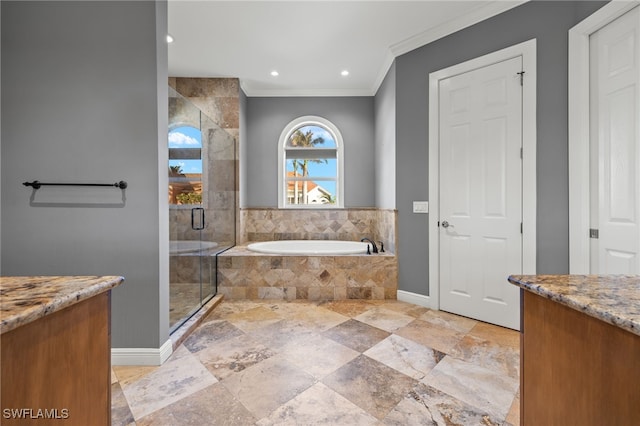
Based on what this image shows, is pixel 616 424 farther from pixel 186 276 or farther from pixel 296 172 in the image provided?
pixel 296 172

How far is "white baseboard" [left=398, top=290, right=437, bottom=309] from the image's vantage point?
9.17ft

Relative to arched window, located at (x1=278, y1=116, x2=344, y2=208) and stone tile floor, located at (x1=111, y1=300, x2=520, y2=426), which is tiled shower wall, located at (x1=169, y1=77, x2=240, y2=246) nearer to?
arched window, located at (x1=278, y1=116, x2=344, y2=208)

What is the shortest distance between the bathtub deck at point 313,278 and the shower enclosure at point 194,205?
0.32 meters

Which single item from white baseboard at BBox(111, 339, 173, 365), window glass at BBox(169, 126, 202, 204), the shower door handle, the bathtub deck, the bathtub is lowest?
white baseboard at BBox(111, 339, 173, 365)

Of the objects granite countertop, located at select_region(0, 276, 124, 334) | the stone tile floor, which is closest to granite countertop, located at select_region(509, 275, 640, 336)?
the stone tile floor

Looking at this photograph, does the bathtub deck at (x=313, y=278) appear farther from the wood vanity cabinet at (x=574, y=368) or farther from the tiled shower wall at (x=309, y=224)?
the wood vanity cabinet at (x=574, y=368)

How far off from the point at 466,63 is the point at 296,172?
263 cm

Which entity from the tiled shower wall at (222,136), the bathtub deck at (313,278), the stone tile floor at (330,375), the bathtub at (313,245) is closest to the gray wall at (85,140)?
the stone tile floor at (330,375)

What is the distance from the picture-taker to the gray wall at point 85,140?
174 centimetres

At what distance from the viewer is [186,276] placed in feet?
8.05

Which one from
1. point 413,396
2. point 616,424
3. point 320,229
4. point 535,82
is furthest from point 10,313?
point 320,229

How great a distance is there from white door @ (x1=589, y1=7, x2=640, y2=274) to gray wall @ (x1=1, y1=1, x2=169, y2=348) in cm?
291

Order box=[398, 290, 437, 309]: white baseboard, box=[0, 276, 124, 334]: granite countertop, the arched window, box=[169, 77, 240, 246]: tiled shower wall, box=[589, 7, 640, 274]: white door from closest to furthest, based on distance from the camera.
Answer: box=[0, 276, 124, 334]: granite countertop
box=[589, 7, 640, 274]: white door
box=[398, 290, 437, 309]: white baseboard
box=[169, 77, 240, 246]: tiled shower wall
the arched window

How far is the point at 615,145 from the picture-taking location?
178cm
